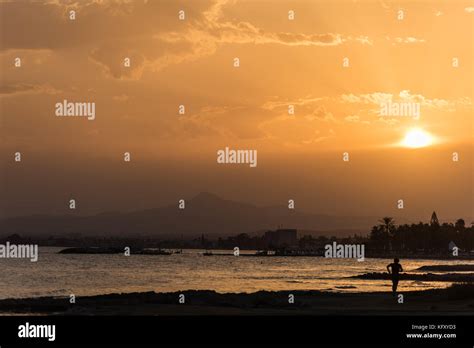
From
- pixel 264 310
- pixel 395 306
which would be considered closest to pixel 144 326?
pixel 264 310

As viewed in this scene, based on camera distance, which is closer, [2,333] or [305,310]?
[2,333]

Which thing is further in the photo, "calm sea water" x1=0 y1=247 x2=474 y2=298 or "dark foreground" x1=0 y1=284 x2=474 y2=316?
"calm sea water" x1=0 y1=247 x2=474 y2=298

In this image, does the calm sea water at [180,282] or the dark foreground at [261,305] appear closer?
the dark foreground at [261,305]

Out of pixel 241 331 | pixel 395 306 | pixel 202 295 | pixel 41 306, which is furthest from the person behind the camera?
pixel 202 295

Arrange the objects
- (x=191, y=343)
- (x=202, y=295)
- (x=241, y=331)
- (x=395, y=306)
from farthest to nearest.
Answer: (x=202, y=295), (x=395, y=306), (x=241, y=331), (x=191, y=343)

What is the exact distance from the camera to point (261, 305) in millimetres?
34219

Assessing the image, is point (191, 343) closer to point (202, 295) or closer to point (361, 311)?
point (361, 311)

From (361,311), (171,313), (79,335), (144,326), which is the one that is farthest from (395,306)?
(79,335)

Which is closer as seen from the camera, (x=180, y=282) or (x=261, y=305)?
(x=261, y=305)

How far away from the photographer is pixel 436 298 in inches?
1489

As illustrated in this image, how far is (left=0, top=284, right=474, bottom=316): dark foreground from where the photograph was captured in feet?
101

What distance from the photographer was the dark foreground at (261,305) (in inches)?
1215

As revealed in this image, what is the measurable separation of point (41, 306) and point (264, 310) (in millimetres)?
10813

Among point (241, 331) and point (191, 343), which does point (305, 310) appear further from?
point (191, 343)
